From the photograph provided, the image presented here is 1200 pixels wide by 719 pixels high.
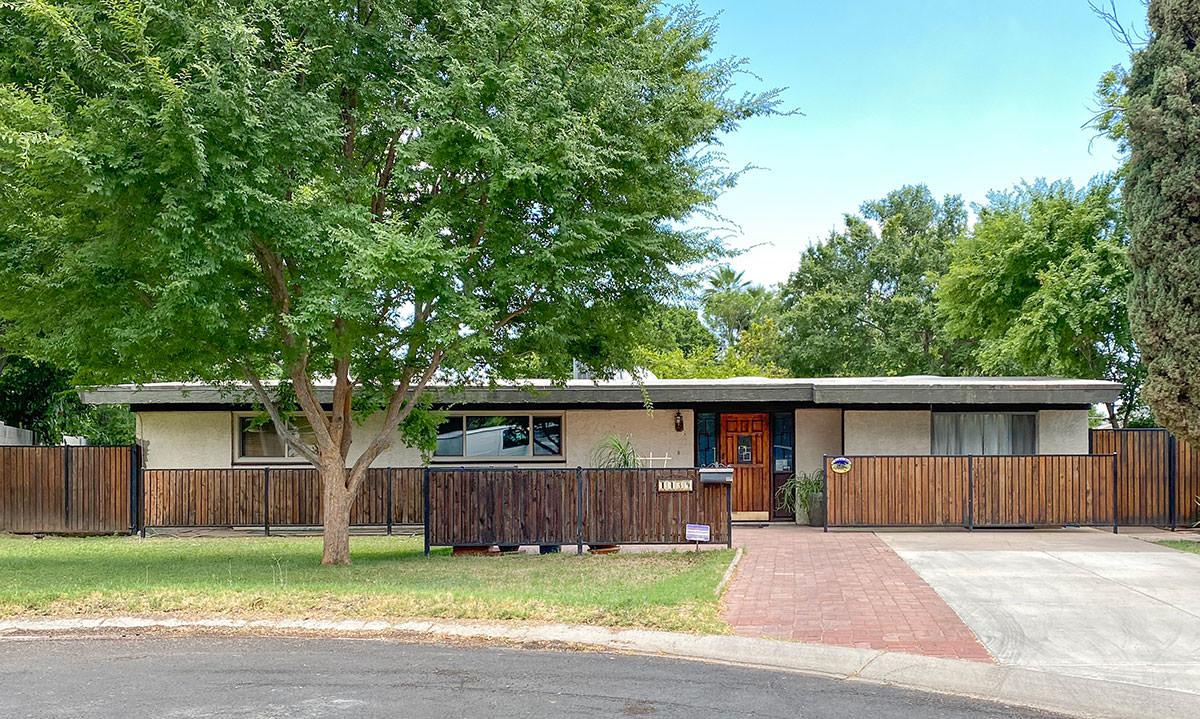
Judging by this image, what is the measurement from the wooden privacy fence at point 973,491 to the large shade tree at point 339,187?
5.94 m

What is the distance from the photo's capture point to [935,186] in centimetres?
4491

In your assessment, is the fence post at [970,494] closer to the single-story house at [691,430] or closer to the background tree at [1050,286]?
the single-story house at [691,430]

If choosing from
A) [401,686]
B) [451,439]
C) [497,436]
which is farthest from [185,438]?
[401,686]

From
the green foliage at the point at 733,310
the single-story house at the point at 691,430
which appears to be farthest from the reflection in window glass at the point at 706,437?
the green foliage at the point at 733,310

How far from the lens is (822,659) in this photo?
7.43 meters

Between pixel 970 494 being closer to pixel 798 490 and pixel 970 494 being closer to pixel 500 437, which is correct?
pixel 798 490

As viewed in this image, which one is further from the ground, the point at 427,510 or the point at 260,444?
the point at 260,444

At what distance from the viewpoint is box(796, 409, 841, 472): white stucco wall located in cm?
1898

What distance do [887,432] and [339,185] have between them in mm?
11647

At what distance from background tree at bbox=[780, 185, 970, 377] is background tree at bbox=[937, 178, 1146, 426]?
6.40 metres

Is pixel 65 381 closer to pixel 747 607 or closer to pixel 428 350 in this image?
pixel 428 350

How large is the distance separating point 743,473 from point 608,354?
7053mm

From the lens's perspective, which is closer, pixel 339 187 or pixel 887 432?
pixel 339 187

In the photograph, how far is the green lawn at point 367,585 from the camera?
9.09 metres
